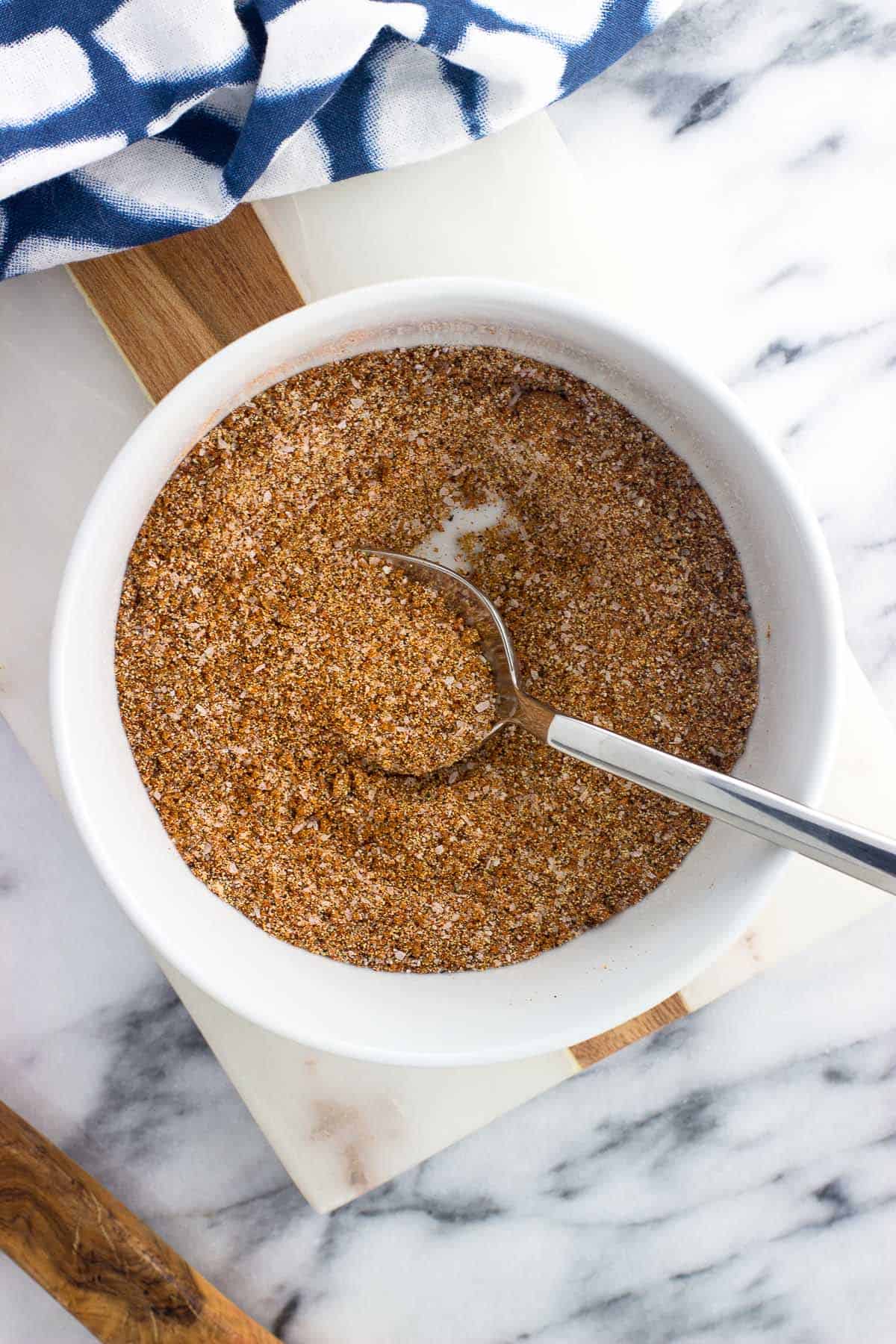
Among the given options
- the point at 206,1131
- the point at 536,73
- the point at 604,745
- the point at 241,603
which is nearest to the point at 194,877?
the point at 241,603

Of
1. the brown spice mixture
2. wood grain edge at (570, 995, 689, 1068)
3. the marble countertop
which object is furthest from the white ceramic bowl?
the marble countertop

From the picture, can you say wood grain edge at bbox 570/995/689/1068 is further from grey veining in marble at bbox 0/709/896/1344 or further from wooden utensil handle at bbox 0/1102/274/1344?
wooden utensil handle at bbox 0/1102/274/1344

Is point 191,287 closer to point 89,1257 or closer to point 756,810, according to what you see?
point 756,810

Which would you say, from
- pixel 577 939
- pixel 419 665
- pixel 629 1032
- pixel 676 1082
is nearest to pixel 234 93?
pixel 419 665

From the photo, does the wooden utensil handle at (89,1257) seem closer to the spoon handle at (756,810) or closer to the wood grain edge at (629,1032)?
the wood grain edge at (629,1032)

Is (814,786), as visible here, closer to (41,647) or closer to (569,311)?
(569,311)

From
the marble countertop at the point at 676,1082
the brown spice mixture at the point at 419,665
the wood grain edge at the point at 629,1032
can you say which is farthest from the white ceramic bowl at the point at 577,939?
the marble countertop at the point at 676,1082
